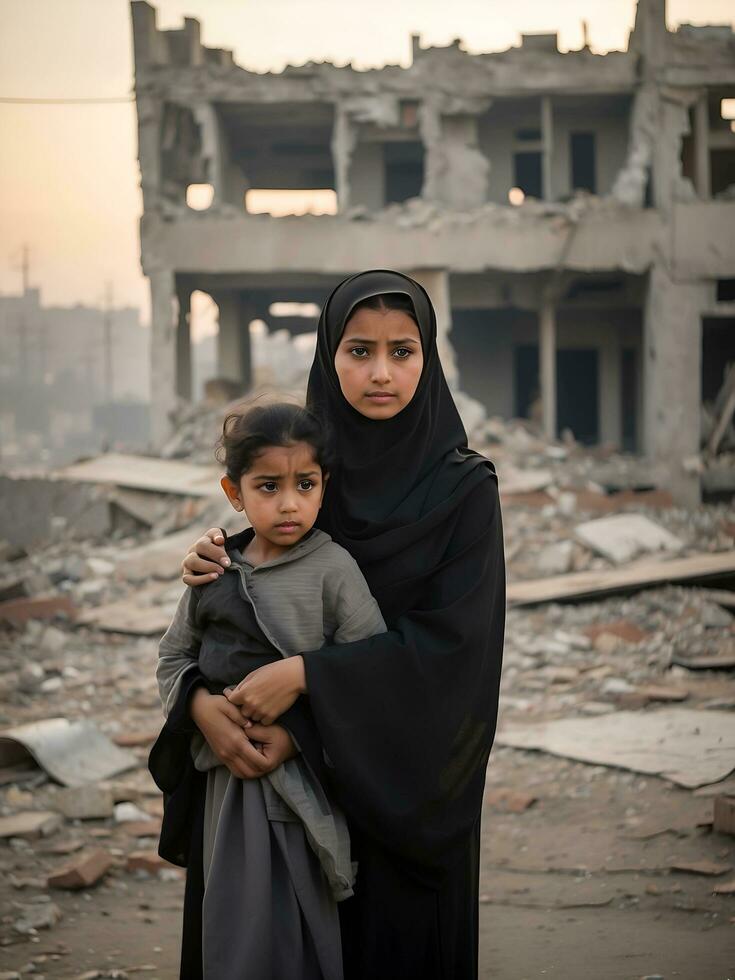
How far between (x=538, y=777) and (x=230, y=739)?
350cm

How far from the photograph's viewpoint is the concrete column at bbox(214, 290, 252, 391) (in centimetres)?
1773

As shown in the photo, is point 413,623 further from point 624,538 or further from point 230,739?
point 624,538

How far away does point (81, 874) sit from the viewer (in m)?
3.85

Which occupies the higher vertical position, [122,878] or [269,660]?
[269,660]

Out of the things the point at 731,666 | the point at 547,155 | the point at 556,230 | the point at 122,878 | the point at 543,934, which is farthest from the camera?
the point at 547,155

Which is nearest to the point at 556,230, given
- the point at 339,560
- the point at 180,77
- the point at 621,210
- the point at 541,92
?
the point at 621,210

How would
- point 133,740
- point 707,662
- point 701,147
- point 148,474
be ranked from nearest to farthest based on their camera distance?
point 133,740
point 707,662
point 148,474
point 701,147

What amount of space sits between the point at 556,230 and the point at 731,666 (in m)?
9.41

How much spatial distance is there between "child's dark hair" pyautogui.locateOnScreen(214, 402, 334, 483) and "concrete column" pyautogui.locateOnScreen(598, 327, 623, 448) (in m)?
16.4

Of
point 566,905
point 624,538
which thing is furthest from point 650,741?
point 624,538

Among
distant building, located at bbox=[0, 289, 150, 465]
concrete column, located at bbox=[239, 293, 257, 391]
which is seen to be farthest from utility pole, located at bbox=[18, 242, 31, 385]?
concrete column, located at bbox=[239, 293, 257, 391]

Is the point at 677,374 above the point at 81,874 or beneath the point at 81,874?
above

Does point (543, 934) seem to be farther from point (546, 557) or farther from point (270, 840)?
point (546, 557)

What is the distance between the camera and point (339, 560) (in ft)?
6.45
